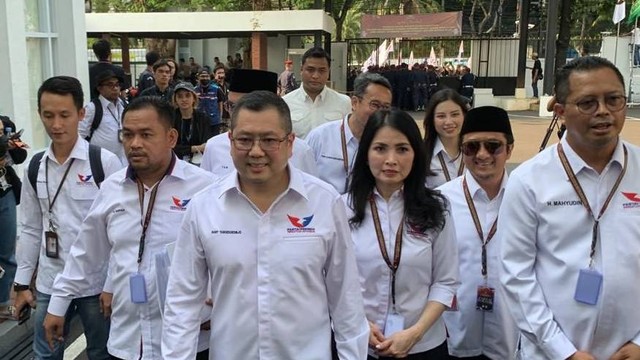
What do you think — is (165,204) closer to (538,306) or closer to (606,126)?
(538,306)

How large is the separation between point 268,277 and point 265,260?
0.20 feet

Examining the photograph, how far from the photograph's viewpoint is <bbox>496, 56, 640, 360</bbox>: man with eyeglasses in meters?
2.21

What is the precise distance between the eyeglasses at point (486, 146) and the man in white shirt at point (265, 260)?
1013 millimetres

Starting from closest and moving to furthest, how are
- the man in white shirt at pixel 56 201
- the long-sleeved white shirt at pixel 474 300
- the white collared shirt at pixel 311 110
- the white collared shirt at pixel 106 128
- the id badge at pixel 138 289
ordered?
1. the id badge at pixel 138 289
2. the long-sleeved white shirt at pixel 474 300
3. the man in white shirt at pixel 56 201
4. the white collared shirt at pixel 311 110
5. the white collared shirt at pixel 106 128

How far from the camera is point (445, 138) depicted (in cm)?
406

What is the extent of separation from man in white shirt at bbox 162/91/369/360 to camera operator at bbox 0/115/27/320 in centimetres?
307

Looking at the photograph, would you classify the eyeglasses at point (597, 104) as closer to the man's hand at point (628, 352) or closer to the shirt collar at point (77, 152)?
the man's hand at point (628, 352)

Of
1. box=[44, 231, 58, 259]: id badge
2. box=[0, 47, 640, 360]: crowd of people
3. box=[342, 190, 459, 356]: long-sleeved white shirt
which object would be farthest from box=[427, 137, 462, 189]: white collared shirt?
box=[44, 231, 58, 259]: id badge

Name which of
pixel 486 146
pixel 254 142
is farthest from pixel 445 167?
pixel 254 142

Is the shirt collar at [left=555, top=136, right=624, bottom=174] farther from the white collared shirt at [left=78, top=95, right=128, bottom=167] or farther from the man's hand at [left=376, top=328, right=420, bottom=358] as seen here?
the white collared shirt at [left=78, top=95, right=128, bottom=167]

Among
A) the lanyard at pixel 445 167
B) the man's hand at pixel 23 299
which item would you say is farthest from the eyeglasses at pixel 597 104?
the man's hand at pixel 23 299

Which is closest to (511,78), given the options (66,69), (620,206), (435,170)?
(66,69)

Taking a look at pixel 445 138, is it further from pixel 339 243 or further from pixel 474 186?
pixel 339 243

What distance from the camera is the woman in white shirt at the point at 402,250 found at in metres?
2.57
